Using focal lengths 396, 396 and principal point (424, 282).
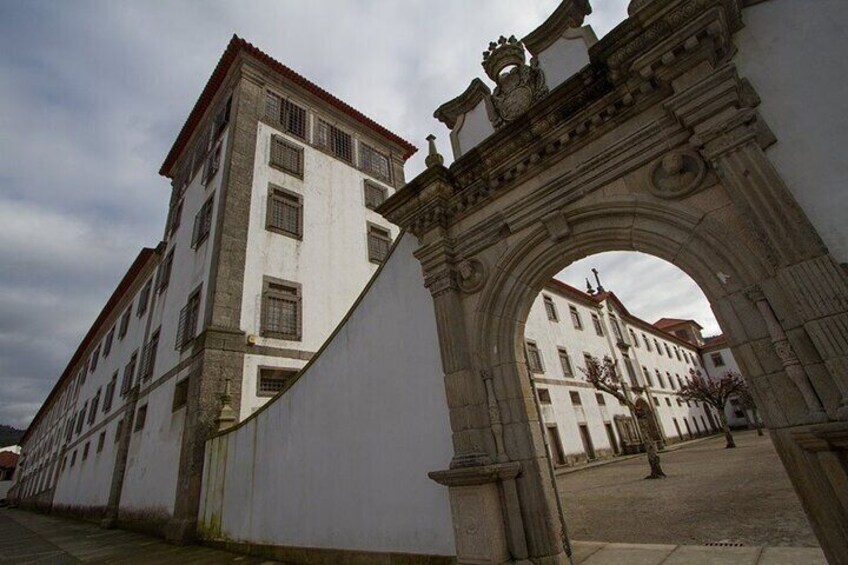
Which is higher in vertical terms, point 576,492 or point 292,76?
point 292,76

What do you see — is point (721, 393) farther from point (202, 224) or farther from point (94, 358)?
point (94, 358)

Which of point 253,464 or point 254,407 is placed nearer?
point 253,464

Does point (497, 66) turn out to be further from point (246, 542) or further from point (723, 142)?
point (246, 542)

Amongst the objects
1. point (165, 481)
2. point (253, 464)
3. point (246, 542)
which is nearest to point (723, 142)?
point (253, 464)

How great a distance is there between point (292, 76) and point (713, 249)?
17364 mm

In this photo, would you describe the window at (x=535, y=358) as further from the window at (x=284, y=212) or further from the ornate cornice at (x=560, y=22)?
the ornate cornice at (x=560, y=22)

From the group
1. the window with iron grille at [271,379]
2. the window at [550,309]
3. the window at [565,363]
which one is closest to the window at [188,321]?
the window with iron grille at [271,379]

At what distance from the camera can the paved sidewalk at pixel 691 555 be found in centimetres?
A: 377

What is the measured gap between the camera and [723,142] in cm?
361

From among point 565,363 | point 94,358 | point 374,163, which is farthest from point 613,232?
point 94,358

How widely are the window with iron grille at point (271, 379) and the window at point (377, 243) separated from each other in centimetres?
577

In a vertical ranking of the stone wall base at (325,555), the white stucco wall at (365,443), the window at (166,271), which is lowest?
the stone wall base at (325,555)

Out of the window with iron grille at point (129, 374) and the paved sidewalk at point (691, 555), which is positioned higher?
the window with iron grille at point (129, 374)

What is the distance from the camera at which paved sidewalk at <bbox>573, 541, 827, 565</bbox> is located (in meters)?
3.77
